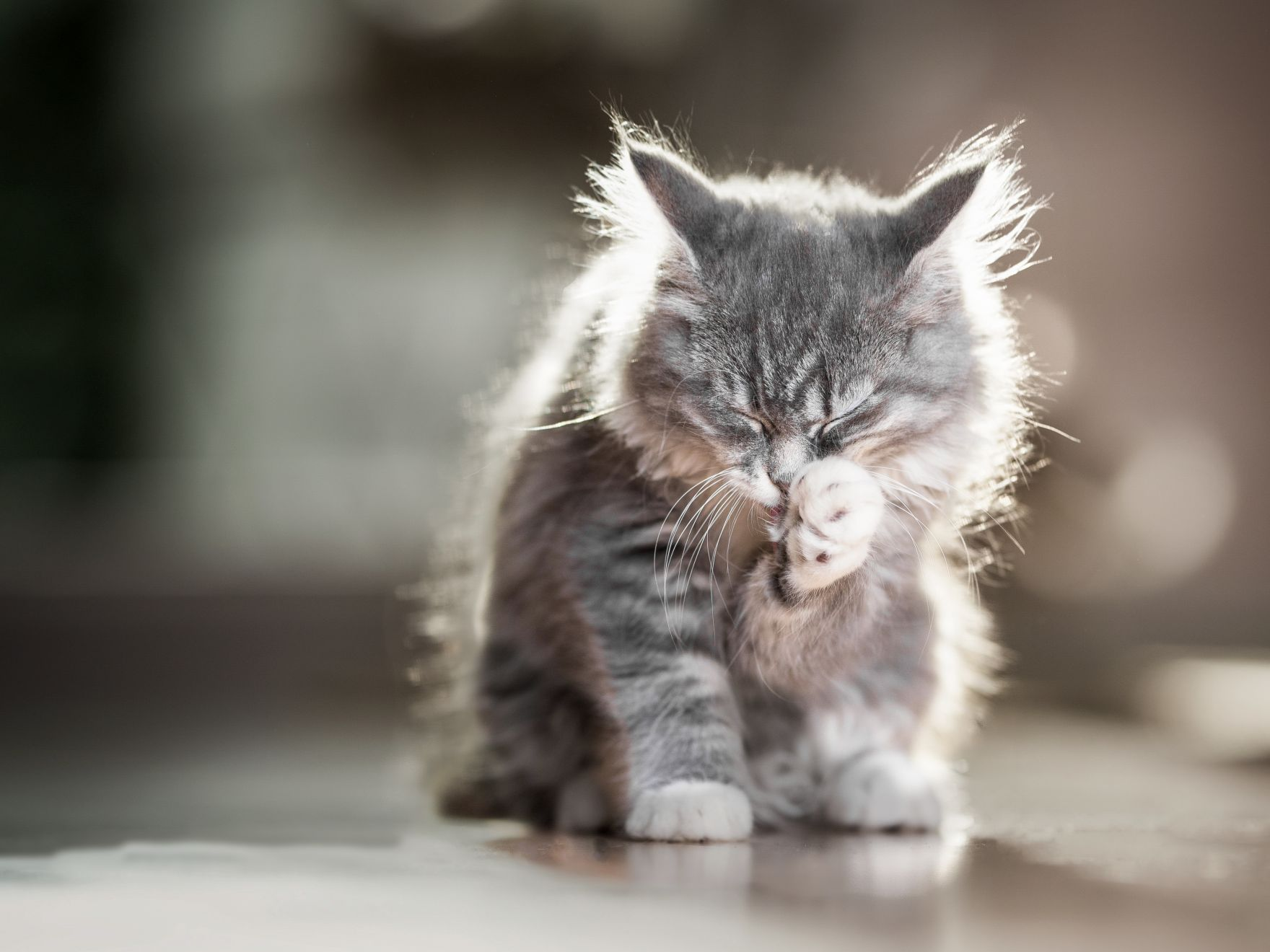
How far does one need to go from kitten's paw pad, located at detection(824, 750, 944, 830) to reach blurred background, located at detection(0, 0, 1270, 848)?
1.22m

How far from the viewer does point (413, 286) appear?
519 centimetres

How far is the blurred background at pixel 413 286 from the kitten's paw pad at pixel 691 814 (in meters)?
1.27

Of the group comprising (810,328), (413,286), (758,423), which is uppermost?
(413,286)

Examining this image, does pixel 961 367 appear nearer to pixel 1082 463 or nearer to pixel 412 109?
pixel 1082 463

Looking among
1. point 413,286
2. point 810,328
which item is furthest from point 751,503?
point 413,286

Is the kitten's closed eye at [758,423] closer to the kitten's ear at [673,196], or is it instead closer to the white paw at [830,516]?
the white paw at [830,516]

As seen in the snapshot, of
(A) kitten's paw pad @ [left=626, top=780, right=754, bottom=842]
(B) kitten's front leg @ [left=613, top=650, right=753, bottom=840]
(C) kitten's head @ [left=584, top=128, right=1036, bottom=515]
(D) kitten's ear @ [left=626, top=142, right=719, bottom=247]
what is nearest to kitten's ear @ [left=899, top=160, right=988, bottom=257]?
(C) kitten's head @ [left=584, top=128, right=1036, bottom=515]

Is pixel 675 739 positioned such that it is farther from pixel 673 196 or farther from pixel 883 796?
pixel 673 196

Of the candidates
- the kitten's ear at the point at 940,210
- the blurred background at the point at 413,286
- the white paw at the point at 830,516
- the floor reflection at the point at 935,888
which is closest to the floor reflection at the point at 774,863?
the floor reflection at the point at 935,888

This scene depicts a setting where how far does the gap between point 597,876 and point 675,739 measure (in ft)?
0.85

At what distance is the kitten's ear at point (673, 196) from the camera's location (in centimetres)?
149

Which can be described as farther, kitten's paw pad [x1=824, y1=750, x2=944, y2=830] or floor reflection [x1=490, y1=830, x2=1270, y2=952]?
kitten's paw pad [x1=824, y1=750, x2=944, y2=830]

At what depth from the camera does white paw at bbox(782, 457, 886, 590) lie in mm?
1333

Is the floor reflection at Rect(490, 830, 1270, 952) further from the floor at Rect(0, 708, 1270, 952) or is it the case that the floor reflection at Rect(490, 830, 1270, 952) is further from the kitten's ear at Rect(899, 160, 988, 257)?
the kitten's ear at Rect(899, 160, 988, 257)
